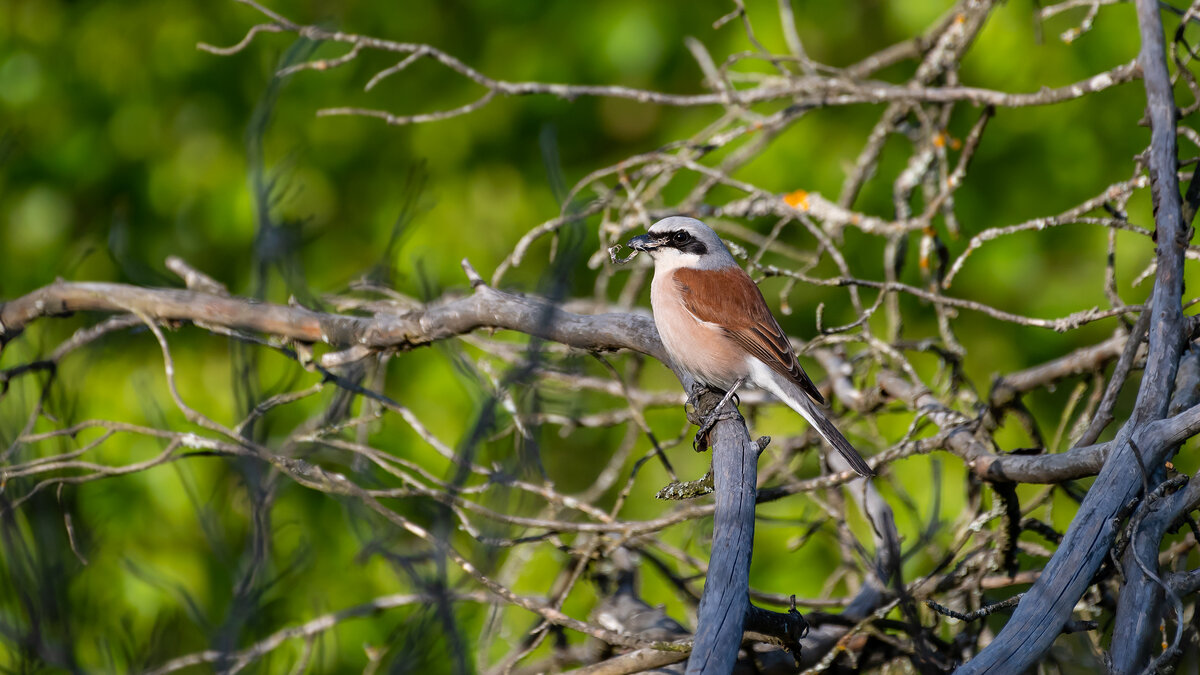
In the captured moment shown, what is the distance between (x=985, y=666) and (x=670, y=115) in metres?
3.90

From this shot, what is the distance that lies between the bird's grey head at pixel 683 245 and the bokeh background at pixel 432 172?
2.71ft

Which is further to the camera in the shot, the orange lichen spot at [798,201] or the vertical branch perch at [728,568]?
the orange lichen spot at [798,201]

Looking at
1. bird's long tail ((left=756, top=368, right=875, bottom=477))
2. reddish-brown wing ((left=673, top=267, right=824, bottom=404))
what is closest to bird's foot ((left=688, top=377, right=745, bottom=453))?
bird's long tail ((left=756, top=368, right=875, bottom=477))

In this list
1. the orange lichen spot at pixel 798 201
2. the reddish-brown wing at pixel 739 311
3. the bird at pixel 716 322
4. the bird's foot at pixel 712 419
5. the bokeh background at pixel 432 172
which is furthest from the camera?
the bokeh background at pixel 432 172

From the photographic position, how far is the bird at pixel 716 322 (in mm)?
2977

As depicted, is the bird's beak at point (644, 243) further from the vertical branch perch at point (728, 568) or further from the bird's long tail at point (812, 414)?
the vertical branch perch at point (728, 568)

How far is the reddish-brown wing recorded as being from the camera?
127 inches

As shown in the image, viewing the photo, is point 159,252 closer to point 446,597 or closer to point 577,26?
point 577,26

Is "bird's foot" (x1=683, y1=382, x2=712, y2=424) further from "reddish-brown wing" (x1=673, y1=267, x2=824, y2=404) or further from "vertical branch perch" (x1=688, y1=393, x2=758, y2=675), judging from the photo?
"vertical branch perch" (x1=688, y1=393, x2=758, y2=675)

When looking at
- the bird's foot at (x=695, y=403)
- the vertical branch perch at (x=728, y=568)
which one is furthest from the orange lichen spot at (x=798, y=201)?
the vertical branch perch at (x=728, y=568)

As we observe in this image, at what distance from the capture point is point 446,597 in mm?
1258

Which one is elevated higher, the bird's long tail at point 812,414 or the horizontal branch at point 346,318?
the bird's long tail at point 812,414

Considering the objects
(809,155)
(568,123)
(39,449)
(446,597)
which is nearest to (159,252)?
(39,449)

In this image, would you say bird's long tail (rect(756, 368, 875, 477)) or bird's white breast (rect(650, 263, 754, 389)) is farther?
bird's white breast (rect(650, 263, 754, 389))
